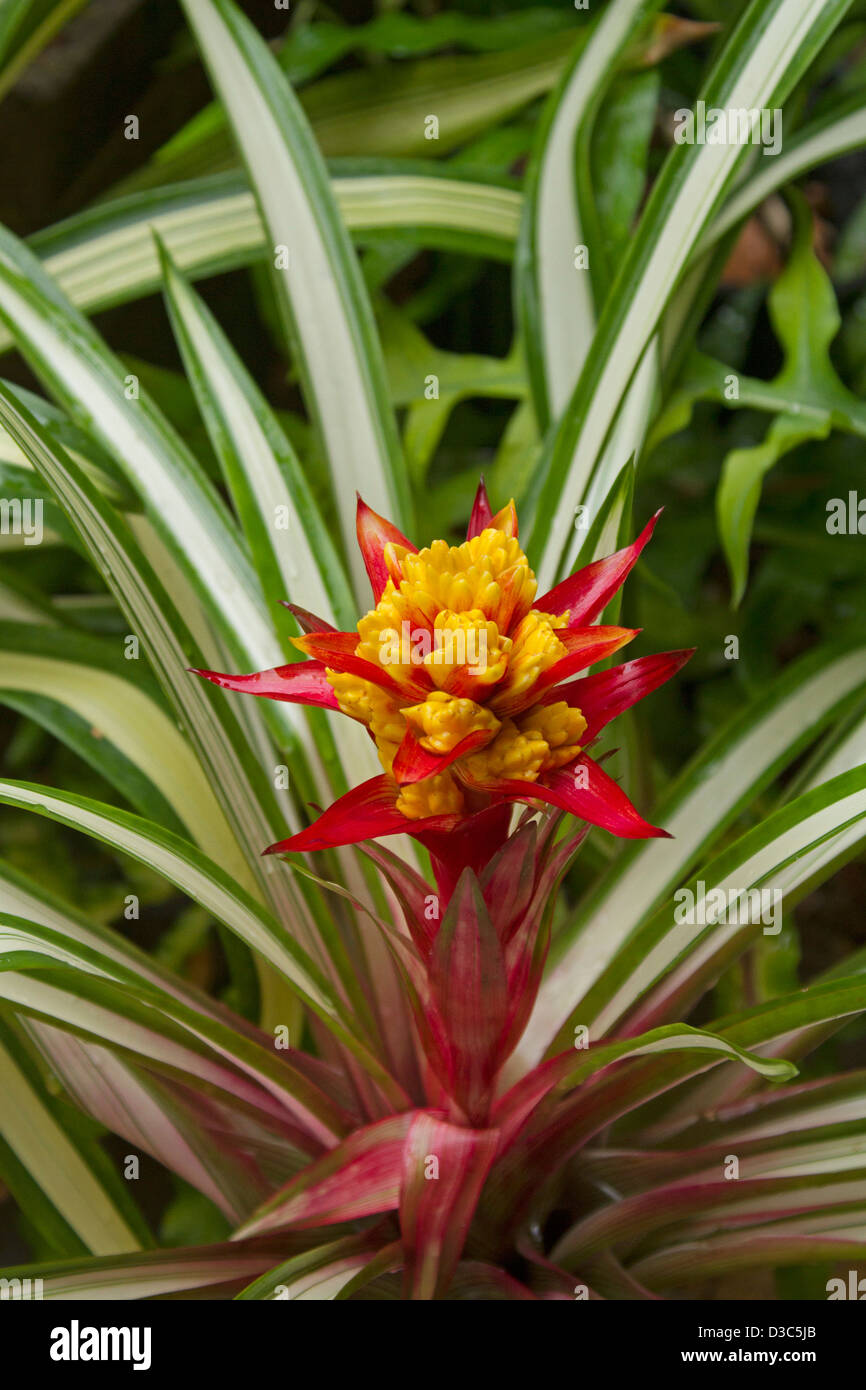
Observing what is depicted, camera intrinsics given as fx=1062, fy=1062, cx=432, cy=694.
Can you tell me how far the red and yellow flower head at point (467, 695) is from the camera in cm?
37

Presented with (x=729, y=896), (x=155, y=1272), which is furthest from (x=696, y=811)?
(x=155, y=1272)

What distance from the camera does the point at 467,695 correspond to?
37cm

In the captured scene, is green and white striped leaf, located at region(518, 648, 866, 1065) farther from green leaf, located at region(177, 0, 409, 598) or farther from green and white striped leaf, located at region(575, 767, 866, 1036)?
green leaf, located at region(177, 0, 409, 598)

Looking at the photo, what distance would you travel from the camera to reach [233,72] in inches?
27.5

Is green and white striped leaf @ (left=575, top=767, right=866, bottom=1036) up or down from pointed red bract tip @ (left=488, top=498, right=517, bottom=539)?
down

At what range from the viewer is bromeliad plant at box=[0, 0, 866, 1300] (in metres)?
0.41

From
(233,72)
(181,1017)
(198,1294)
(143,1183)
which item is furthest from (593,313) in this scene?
(143,1183)

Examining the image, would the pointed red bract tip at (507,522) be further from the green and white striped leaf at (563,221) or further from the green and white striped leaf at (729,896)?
the green and white striped leaf at (563,221)

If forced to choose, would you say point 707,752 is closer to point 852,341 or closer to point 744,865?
point 744,865

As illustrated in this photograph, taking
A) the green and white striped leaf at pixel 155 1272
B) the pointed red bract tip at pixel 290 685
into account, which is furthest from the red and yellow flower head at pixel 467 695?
the green and white striped leaf at pixel 155 1272

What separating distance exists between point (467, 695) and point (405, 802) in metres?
0.05

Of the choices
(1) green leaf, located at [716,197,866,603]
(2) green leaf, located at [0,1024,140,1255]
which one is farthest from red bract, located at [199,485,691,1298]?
(1) green leaf, located at [716,197,866,603]

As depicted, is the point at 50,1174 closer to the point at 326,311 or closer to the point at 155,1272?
the point at 155,1272

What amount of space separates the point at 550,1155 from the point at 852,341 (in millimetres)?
739
